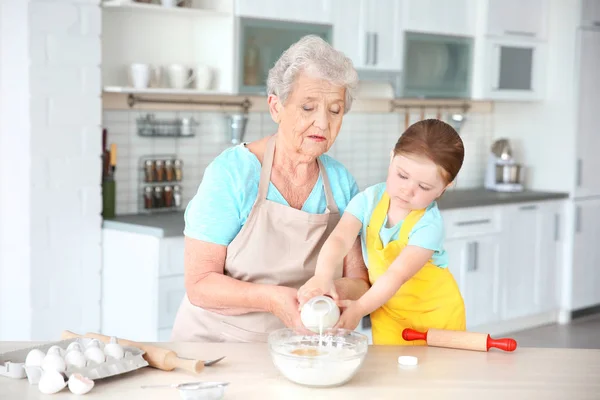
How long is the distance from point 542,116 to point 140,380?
193 inches

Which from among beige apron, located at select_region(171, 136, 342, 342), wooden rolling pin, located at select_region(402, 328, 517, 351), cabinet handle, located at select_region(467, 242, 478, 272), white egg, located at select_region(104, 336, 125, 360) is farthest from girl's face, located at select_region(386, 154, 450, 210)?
cabinet handle, located at select_region(467, 242, 478, 272)

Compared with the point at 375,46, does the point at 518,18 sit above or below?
above

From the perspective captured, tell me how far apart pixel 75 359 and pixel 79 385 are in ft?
0.29

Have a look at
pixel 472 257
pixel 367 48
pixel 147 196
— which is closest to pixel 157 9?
pixel 147 196

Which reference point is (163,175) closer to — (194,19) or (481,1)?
(194,19)

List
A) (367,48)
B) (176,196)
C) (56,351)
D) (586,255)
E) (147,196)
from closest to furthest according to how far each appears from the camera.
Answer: (56,351)
(147,196)
(176,196)
(367,48)
(586,255)

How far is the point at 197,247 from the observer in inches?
91.7

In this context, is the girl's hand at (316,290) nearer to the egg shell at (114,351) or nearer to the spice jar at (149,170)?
the egg shell at (114,351)

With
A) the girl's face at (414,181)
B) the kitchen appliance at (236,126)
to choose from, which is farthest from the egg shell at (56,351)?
the kitchen appliance at (236,126)

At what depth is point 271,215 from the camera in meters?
2.40

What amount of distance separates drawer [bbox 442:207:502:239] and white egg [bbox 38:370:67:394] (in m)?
3.63

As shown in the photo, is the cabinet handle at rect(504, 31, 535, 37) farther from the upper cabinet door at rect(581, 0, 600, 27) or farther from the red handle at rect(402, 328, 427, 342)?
the red handle at rect(402, 328, 427, 342)

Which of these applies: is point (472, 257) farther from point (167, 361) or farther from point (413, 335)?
point (167, 361)

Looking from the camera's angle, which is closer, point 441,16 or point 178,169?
point 178,169
